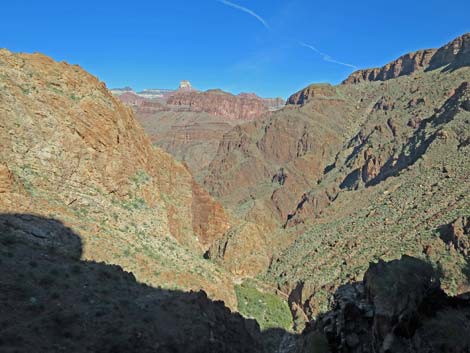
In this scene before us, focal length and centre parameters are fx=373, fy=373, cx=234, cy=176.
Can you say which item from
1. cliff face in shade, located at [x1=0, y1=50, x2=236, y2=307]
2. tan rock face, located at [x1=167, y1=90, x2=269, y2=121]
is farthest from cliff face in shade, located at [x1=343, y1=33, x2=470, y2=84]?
tan rock face, located at [x1=167, y1=90, x2=269, y2=121]

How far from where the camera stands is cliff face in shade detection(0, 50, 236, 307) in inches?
747

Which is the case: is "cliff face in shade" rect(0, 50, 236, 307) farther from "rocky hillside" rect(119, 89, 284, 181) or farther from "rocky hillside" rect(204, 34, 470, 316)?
"rocky hillside" rect(119, 89, 284, 181)

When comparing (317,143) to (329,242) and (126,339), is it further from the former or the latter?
(126,339)

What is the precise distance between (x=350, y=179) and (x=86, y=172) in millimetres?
41389

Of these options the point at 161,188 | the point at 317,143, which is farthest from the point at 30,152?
the point at 317,143

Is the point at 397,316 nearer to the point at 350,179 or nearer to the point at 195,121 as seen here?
the point at 350,179

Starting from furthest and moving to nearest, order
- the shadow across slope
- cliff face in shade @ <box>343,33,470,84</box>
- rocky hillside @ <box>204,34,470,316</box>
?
1. cliff face in shade @ <box>343,33,470,84</box>
2. rocky hillside @ <box>204,34,470,316</box>
3. the shadow across slope

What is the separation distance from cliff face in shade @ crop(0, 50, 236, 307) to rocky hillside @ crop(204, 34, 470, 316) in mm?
10867

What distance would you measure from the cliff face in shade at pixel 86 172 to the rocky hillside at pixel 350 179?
428 inches

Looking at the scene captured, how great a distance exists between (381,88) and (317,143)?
90.1 ft

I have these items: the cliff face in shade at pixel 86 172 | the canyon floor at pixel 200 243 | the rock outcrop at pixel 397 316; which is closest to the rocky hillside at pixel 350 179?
the canyon floor at pixel 200 243

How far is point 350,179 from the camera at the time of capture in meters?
54.7

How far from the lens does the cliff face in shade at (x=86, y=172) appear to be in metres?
19.0

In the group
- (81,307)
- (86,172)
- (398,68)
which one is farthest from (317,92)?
(81,307)
